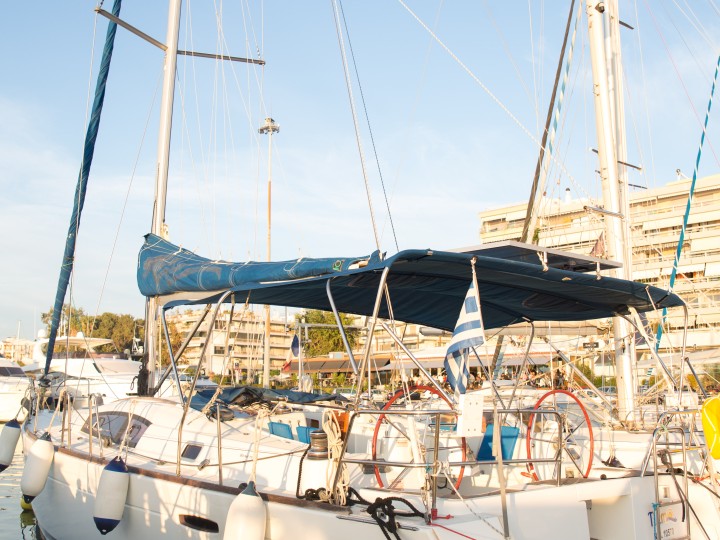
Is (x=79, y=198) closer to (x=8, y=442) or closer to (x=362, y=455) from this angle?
(x=8, y=442)

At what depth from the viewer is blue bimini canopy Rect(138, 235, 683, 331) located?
6.25m

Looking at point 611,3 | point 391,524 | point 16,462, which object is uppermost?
point 611,3

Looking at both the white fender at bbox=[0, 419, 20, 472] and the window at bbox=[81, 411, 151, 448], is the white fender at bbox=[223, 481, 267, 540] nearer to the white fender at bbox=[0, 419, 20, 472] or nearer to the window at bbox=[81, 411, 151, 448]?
the window at bbox=[81, 411, 151, 448]

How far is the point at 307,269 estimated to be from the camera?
6633 mm

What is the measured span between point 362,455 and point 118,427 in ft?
11.4

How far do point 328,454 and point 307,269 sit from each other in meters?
1.69

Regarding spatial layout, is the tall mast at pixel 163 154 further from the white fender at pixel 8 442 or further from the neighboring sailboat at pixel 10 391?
the neighboring sailboat at pixel 10 391

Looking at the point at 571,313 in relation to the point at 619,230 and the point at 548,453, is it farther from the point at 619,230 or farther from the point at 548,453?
the point at 619,230

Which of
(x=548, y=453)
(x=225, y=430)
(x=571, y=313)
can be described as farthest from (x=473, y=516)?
(x=571, y=313)

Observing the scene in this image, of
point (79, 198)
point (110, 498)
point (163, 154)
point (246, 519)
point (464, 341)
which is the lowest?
point (110, 498)

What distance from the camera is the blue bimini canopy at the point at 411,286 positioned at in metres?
6.25

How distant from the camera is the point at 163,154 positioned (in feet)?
36.4

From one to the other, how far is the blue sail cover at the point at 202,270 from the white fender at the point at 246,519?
208 centimetres

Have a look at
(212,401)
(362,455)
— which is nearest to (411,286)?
(362,455)
